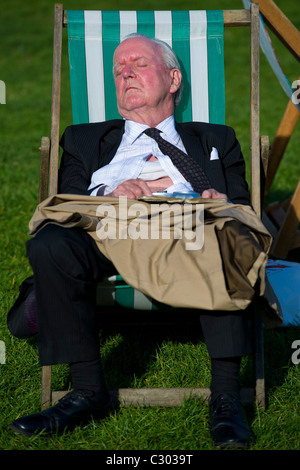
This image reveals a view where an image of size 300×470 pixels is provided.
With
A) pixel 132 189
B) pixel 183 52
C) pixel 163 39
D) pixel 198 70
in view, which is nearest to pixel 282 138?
pixel 198 70

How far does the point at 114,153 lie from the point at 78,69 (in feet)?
2.61

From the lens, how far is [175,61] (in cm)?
370

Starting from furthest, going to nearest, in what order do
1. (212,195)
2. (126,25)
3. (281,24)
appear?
(281,24) → (126,25) → (212,195)

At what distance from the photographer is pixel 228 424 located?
8.25 feet

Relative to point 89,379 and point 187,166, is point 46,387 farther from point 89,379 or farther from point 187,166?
point 187,166

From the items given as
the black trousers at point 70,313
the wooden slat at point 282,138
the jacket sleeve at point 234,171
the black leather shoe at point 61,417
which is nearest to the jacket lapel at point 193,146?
the jacket sleeve at point 234,171

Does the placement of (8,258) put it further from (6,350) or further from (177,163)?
(177,163)

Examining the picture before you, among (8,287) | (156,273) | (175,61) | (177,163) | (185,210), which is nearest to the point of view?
(156,273)

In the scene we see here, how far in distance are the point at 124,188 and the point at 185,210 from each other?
0.41 m

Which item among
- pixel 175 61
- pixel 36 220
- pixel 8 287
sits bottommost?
pixel 8 287

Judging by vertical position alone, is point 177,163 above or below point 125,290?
above

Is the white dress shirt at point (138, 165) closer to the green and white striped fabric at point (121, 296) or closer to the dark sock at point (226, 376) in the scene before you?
the green and white striped fabric at point (121, 296)

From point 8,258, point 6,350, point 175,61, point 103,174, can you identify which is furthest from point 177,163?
point 8,258

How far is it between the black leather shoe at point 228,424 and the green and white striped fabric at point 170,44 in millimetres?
1913
